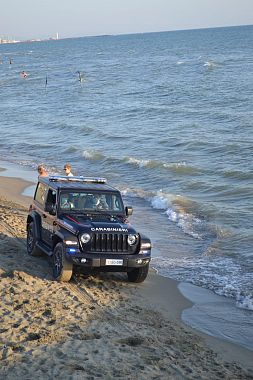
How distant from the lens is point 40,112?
1870 inches

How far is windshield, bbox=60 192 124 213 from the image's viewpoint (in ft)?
39.1

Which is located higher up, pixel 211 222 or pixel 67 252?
pixel 67 252

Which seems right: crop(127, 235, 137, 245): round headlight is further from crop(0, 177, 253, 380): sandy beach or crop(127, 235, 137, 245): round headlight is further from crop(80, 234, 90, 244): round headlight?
crop(0, 177, 253, 380): sandy beach

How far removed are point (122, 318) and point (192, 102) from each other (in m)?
35.5

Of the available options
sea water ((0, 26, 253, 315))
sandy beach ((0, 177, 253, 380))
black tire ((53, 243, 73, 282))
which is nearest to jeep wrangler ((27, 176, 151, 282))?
black tire ((53, 243, 73, 282))

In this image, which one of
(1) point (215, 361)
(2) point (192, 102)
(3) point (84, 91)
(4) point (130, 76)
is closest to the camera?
(1) point (215, 361)

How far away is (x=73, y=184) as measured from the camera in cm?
1250

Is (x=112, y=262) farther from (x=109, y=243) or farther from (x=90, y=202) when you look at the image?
(x=90, y=202)

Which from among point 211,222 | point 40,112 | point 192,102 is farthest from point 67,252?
point 40,112

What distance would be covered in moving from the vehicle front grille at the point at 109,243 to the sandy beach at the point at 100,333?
735mm

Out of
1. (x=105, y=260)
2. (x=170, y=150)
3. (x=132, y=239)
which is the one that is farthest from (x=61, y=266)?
(x=170, y=150)

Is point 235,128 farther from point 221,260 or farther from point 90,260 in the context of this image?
point 90,260

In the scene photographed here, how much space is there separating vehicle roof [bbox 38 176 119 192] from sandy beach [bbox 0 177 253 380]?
64.1 inches

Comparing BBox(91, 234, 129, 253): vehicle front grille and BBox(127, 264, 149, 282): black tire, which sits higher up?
BBox(91, 234, 129, 253): vehicle front grille
